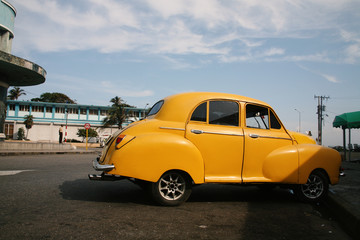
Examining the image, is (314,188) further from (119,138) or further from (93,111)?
(93,111)

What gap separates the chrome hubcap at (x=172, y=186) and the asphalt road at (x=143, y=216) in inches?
8.8

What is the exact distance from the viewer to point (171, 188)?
479 centimetres

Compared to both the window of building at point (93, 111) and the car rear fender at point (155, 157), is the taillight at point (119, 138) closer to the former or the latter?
the car rear fender at point (155, 157)

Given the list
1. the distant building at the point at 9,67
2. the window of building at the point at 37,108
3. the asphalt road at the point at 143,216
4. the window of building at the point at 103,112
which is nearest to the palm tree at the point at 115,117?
the window of building at the point at 103,112

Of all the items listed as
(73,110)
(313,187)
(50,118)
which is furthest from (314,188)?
(73,110)

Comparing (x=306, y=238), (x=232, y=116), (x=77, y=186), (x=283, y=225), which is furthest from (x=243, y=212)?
(x=77, y=186)

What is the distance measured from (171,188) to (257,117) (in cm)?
220

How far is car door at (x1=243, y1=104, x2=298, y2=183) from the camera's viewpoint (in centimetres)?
534

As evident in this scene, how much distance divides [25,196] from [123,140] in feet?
6.83

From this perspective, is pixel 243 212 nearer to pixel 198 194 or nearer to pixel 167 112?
pixel 198 194

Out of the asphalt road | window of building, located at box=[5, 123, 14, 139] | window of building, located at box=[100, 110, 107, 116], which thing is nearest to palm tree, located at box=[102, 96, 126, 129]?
window of building, located at box=[100, 110, 107, 116]

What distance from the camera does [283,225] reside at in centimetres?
400

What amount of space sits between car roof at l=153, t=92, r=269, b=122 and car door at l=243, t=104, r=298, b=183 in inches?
23.2

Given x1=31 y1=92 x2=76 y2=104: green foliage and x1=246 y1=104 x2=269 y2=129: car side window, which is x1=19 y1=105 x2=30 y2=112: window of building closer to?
x1=31 y1=92 x2=76 y2=104: green foliage
